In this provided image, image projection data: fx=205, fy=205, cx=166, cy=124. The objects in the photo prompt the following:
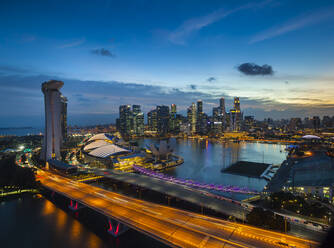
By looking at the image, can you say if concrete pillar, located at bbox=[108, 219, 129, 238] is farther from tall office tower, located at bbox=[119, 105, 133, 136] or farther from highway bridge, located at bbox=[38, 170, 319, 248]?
tall office tower, located at bbox=[119, 105, 133, 136]

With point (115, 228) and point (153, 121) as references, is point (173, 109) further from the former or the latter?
point (115, 228)

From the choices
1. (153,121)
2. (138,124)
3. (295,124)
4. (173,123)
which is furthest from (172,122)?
(295,124)

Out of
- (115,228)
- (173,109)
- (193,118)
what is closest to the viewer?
(115,228)

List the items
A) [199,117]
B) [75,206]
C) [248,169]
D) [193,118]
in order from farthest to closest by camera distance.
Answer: [199,117]
[193,118]
[248,169]
[75,206]

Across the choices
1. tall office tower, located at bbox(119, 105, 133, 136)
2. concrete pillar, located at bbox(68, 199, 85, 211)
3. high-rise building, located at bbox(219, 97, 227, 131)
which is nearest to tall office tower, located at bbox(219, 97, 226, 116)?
high-rise building, located at bbox(219, 97, 227, 131)

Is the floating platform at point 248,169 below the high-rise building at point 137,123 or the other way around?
below

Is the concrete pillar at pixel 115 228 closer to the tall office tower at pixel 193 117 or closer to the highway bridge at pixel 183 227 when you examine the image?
the highway bridge at pixel 183 227

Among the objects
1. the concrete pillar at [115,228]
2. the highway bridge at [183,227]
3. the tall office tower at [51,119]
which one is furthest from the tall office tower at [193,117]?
the concrete pillar at [115,228]
